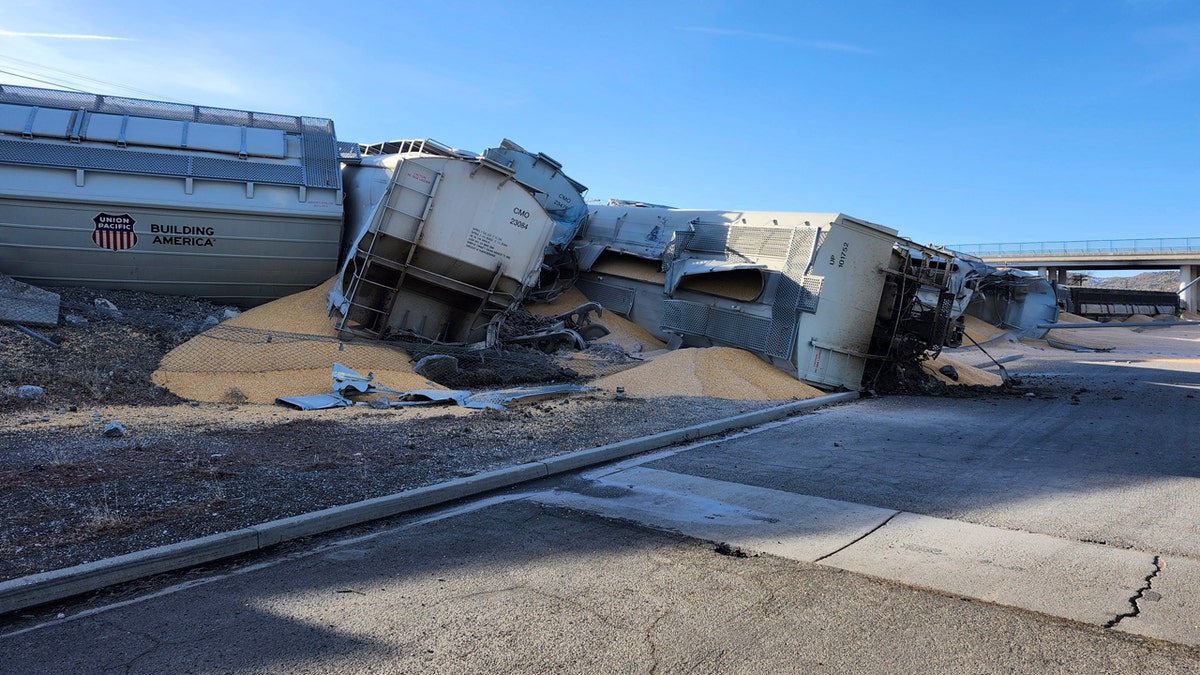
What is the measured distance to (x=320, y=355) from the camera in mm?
11297

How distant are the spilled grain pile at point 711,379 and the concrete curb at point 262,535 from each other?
12.9 feet

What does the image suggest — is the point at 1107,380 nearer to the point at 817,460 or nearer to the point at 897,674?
the point at 817,460

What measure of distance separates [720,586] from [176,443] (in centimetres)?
540

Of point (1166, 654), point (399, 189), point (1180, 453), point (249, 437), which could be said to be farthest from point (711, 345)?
point (1166, 654)

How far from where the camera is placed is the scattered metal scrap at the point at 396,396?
979 centimetres

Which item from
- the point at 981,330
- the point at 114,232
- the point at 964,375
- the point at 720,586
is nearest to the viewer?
the point at 720,586

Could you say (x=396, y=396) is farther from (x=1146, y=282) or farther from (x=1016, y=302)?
(x=1146, y=282)

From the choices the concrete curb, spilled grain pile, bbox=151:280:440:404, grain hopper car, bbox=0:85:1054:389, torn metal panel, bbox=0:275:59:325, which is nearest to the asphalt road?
the concrete curb

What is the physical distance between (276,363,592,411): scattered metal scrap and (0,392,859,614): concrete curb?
2795mm

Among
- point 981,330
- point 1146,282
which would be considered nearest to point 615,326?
point 981,330

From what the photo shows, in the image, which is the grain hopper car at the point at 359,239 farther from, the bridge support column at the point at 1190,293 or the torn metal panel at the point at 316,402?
the bridge support column at the point at 1190,293

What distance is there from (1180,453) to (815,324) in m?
5.85

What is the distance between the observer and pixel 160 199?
509 inches

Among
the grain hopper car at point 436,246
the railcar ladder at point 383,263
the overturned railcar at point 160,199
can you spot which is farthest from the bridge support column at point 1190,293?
the overturned railcar at point 160,199
